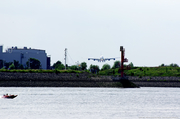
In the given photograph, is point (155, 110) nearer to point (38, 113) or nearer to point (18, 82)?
point (38, 113)

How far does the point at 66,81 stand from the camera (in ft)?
591

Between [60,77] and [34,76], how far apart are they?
40.4 feet

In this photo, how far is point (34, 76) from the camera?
179 meters

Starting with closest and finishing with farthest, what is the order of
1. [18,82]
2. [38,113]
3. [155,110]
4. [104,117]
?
[104,117] → [38,113] → [155,110] → [18,82]

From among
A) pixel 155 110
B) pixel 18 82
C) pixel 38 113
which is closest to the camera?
pixel 38 113

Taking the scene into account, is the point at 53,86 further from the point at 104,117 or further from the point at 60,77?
the point at 104,117

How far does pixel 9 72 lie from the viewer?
182m

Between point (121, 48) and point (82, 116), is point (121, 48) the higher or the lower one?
the higher one

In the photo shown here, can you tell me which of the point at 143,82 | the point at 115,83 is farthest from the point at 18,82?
the point at 143,82

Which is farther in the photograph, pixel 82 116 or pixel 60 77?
pixel 60 77

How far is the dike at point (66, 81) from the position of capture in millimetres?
174750

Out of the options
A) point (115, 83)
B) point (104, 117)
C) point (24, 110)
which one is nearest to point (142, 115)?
point (104, 117)

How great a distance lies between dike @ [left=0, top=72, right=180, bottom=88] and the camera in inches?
6880

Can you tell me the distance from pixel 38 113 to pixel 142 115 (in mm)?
20312
